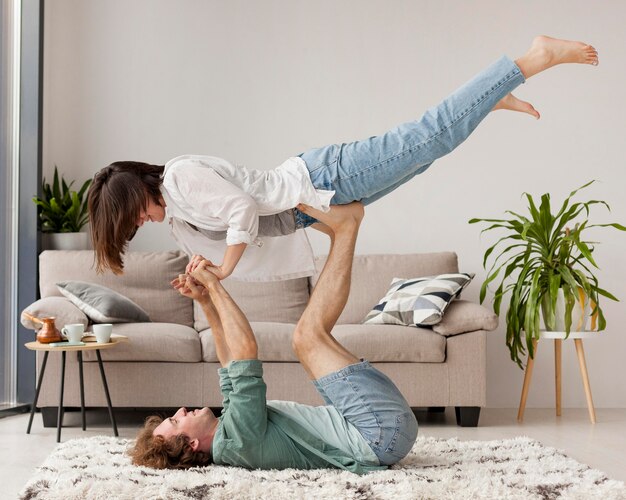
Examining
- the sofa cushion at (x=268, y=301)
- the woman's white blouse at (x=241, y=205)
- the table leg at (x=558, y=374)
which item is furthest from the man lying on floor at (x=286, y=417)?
the table leg at (x=558, y=374)

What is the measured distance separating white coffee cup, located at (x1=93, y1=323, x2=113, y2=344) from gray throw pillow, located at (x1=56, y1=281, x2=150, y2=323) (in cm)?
35

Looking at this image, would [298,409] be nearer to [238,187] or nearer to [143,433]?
[143,433]

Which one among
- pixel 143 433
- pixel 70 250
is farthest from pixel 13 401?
pixel 143 433

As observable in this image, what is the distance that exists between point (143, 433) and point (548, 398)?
3.14m

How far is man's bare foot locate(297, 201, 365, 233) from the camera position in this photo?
106 inches

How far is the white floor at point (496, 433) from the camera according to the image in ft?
10.1

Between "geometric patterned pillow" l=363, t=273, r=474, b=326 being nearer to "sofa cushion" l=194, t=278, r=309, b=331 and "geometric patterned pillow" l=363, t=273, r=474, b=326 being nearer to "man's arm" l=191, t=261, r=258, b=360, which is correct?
"sofa cushion" l=194, t=278, r=309, b=331

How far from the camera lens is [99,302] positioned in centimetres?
406

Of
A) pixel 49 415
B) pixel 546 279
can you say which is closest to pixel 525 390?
pixel 546 279

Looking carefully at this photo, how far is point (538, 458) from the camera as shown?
294 centimetres

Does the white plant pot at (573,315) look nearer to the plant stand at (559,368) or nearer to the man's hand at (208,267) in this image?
the plant stand at (559,368)

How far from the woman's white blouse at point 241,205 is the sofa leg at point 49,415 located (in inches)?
64.6

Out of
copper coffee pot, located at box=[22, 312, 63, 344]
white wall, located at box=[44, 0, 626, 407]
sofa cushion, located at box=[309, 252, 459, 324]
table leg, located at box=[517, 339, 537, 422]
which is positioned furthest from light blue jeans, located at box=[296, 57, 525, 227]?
white wall, located at box=[44, 0, 626, 407]

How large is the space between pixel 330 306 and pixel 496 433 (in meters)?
1.56
